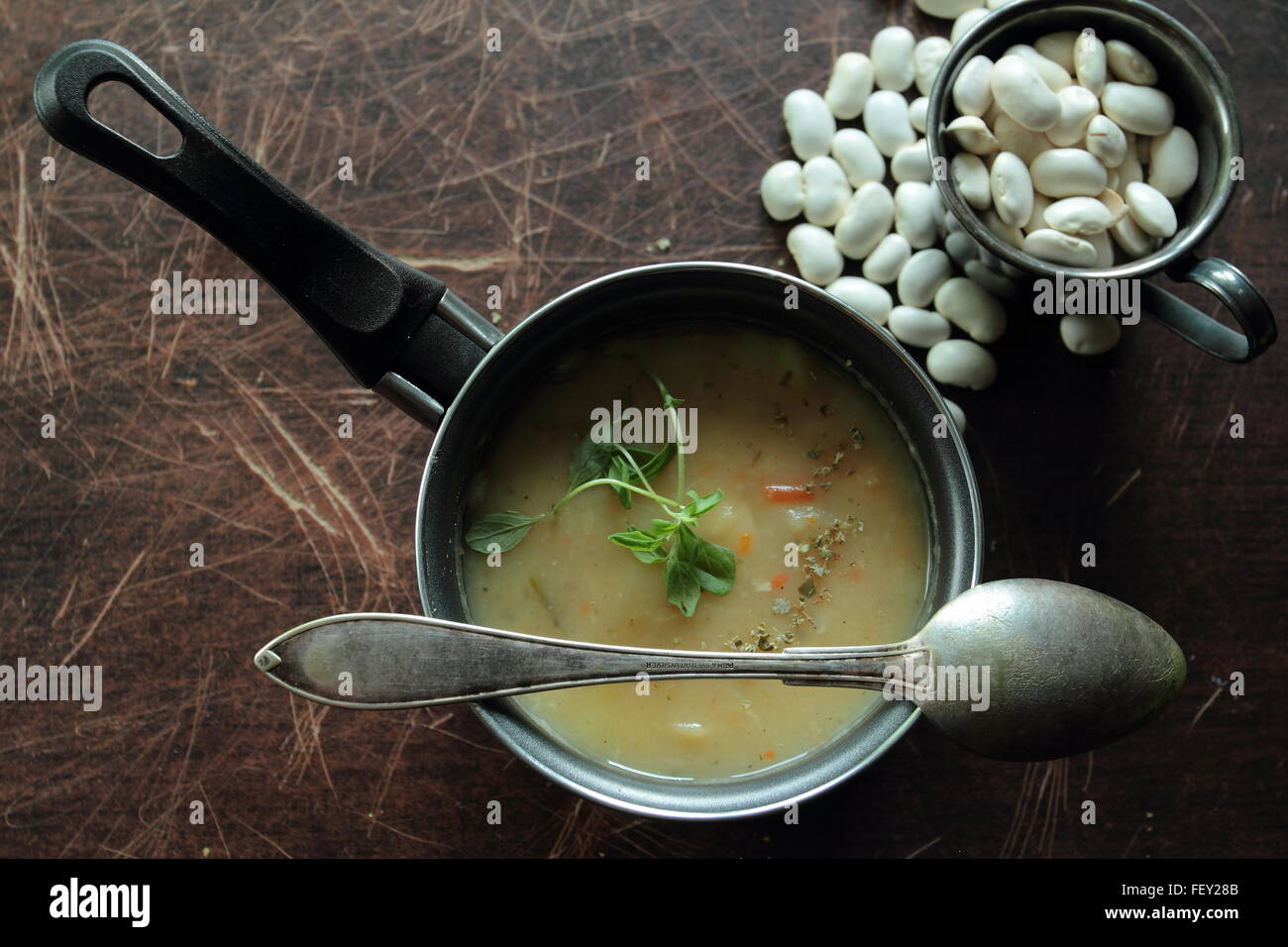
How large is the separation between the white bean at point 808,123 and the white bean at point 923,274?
126 mm

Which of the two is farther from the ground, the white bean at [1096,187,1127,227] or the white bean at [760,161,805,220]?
the white bean at [760,161,805,220]

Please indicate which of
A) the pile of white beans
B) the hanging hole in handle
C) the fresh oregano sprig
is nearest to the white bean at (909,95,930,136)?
the pile of white beans

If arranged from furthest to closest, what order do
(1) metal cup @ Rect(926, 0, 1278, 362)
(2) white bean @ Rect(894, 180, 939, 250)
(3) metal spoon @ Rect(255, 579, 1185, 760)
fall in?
(2) white bean @ Rect(894, 180, 939, 250), (1) metal cup @ Rect(926, 0, 1278, 362), (3) metal spoon @ Rect(255, 579, 1185, 760)

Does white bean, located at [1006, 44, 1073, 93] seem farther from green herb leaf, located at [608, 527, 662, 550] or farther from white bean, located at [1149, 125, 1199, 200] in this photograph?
green herb leaf, located at [608, 527, 662, 550]

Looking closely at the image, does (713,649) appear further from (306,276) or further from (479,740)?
(306,276)

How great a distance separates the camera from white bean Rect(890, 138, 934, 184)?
88cm

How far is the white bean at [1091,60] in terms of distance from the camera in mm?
817

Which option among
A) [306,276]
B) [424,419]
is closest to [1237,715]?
Result: [424,419]

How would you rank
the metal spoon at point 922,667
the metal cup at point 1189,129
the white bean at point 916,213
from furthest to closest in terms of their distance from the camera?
the white bean at point 916,213 < the metal cup at point 1189,129 < the metal spoon at point 922,667

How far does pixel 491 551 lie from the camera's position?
78 centimetres

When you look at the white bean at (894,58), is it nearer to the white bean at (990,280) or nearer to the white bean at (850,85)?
the white bean at (850,85)

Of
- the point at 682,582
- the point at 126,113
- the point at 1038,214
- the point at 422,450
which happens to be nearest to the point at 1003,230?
the point at 1038,214

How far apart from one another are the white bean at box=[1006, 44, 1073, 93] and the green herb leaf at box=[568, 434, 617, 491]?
0.45 meters

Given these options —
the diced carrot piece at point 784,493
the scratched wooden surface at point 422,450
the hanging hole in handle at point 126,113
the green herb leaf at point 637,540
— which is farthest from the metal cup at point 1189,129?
the hanging hole in handle at point 126,113
